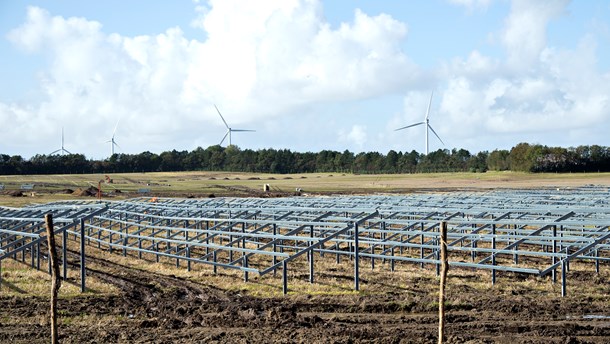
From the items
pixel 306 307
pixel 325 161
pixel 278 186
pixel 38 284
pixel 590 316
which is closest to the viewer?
pixel 590 316

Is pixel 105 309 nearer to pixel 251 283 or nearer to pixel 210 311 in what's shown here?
pixel 210 311

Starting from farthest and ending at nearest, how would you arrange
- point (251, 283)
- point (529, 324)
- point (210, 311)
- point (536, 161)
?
1. point (536, 161)
2. point (251, 283)
3. point (210, 311)
4. point (529, 324)

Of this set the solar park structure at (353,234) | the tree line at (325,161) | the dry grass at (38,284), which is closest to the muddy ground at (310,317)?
the dry grass at (38,284)

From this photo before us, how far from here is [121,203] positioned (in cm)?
3064

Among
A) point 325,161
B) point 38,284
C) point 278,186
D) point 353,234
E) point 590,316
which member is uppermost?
point 325,161

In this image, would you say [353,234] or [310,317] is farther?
[353,234]

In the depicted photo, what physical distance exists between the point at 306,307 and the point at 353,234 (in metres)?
8.22

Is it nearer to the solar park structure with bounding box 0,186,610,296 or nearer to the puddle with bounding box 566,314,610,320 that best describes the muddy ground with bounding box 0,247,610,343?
the puddle with bounding box 566,314,610,320

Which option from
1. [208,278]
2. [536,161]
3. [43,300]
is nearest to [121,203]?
[208,278]

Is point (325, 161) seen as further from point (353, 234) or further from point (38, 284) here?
point (38, 284)

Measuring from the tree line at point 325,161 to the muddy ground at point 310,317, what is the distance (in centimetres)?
9383

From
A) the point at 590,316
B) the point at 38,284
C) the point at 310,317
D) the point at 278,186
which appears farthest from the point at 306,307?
the point at 278,186

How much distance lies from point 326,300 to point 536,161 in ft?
314

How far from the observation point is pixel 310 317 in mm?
12531
